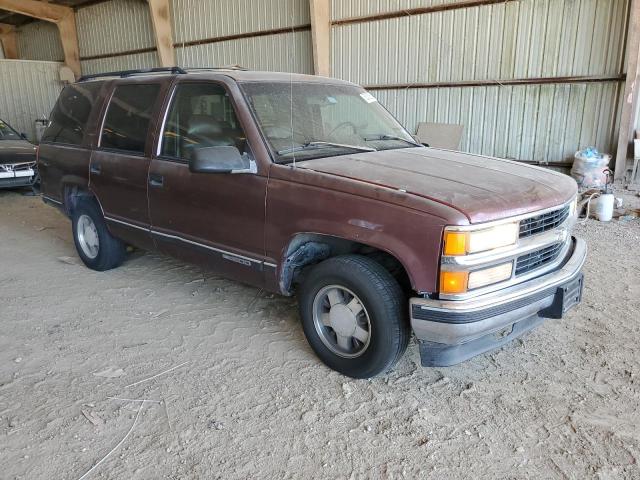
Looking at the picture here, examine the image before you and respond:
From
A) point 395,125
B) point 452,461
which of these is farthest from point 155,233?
point 452,461

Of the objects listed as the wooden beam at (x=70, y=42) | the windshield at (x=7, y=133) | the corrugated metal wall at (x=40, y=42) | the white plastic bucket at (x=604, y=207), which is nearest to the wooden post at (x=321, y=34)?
the windshield at (x=7, y=133)

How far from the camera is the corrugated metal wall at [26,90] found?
17516mm

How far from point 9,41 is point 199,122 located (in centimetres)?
2284

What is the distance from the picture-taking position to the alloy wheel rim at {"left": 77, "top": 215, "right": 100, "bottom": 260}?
16.7ft

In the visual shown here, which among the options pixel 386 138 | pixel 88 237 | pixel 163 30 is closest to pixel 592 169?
pixel 386 138

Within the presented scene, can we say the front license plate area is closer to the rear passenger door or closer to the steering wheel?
the steering wheel

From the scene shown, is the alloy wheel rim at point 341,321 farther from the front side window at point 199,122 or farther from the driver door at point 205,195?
the front side window at point 199,122

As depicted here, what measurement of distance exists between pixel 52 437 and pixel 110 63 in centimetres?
1748

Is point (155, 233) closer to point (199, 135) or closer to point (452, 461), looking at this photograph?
point (199, 135)

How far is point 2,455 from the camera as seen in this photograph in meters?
2.49

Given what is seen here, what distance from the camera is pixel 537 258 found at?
9.58 ft

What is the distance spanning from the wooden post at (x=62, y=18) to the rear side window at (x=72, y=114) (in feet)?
45.9

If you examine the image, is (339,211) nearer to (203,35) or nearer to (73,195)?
(73,195)

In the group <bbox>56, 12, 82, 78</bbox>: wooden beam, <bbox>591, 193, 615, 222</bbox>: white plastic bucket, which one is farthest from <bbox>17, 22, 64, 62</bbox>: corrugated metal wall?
<bbox>591, 193, 615, 222</bbox>: white plastic bucket
